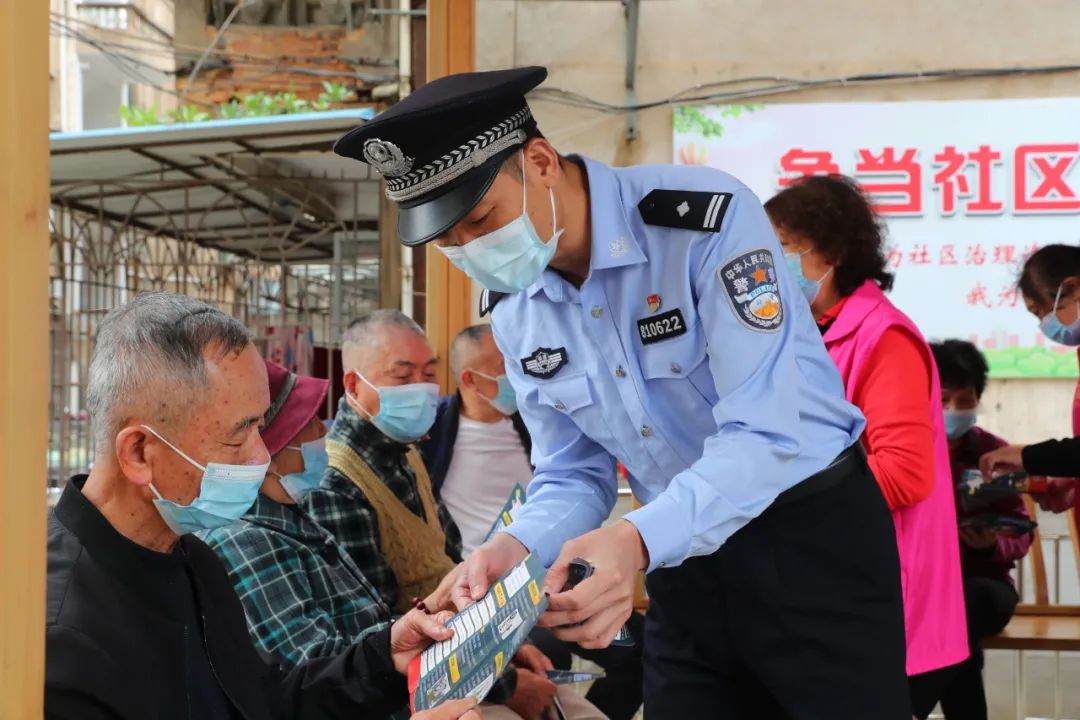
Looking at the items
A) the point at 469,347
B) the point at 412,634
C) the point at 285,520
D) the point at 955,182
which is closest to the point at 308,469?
the point at 285,520

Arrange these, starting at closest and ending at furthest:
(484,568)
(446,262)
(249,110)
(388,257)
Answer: (484,568) < (446,262) < (388,257) < (249,110)

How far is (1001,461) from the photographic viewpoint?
3.51 metres

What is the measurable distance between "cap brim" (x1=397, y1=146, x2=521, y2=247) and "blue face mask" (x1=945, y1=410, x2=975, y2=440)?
2.53 m

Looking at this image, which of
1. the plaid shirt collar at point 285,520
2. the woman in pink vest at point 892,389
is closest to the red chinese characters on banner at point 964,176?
the woman in pink vest at point 892,389

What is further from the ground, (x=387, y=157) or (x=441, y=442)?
(x=387, y=157)

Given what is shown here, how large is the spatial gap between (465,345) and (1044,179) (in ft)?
11.6

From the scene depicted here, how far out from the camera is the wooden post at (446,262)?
372cm

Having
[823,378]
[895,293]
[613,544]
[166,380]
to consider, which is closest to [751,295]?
[823,378]

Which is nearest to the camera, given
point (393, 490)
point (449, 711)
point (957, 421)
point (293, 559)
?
point (449, 711)

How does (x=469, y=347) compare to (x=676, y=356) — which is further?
(x=469, y=347)

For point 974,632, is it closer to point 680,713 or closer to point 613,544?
point 680,713

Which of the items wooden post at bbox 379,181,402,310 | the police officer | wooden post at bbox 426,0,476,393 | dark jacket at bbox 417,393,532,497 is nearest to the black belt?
the police officer

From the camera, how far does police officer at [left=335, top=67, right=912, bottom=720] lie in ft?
5.12

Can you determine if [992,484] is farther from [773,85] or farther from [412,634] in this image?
[773,85]
